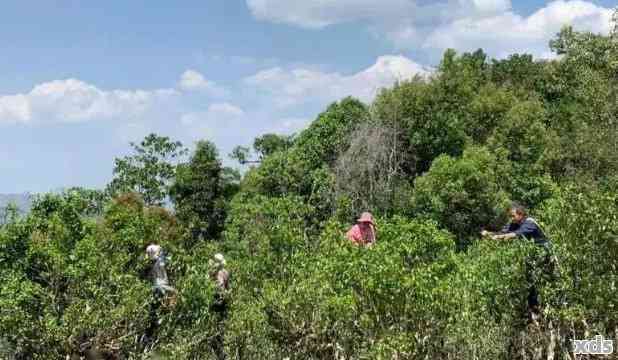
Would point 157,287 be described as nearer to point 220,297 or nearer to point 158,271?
point 158,271

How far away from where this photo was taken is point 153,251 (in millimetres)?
8391

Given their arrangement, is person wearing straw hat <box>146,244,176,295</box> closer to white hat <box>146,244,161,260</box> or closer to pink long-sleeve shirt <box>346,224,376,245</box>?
white hat <box>146,244,161,260</box>

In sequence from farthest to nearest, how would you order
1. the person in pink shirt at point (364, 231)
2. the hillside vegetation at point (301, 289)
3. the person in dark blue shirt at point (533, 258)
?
the person in pink shirt at point (364, 231) < the person in dark blue shirt at point (533, 258) < the hillside vegetation at point (301, 289)

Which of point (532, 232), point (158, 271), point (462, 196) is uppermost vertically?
point (532, 232)

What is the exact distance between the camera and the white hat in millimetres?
8383

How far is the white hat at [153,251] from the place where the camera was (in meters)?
8.38

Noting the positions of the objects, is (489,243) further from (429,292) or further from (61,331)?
(61,331)

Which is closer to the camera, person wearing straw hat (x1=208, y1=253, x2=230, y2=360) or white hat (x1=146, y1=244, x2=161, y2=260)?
white hat (x1=146, y1=244, x2=161, y2=260)

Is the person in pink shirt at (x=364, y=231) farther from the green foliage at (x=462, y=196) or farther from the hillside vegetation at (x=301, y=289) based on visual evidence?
the green foliage at (x=462, y=196)

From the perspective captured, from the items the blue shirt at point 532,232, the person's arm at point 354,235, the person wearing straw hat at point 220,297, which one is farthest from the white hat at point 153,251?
the blue shirt at point 532,232

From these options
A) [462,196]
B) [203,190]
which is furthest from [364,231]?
[203,190]

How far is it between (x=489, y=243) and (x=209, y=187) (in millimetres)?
19152

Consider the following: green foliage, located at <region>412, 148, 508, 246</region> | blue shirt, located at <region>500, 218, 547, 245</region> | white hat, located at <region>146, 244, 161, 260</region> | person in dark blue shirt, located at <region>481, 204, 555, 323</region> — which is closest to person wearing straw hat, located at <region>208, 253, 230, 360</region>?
white hat, located at <region>146, 244, 161, 260</region>

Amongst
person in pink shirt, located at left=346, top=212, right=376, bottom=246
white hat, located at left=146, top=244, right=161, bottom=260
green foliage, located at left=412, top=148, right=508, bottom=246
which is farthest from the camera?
green foliage, located at left=412, top=148, right=508, bottom=246
